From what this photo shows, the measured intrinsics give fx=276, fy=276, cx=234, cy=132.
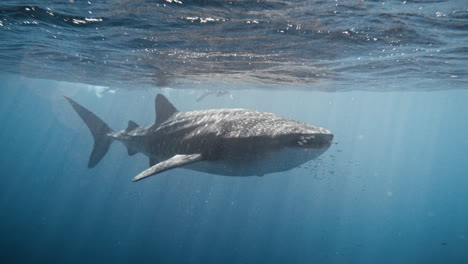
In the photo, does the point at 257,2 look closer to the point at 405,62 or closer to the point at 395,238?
the point at 405,62

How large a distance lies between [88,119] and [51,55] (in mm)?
7536

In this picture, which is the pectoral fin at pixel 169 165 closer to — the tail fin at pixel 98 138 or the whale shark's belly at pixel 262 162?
the whale shark's belly at pixel 262 162

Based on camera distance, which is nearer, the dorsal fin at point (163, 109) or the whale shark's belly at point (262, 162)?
the whale shark's belly at point (262, 162)

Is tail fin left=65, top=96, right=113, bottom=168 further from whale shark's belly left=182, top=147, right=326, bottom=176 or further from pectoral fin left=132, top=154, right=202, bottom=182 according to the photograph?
pectoral fin left=132, top=154, right=202, bottom=182

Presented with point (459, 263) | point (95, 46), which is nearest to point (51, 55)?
point (95, 46)

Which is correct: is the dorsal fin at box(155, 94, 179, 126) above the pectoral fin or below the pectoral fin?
above

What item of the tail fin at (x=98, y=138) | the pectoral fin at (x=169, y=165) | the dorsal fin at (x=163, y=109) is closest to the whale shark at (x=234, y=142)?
the pectoral fin at (x=169, y=165)

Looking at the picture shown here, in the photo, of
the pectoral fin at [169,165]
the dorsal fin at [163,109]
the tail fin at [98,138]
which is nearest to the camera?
the pectoral fin at [169,165]

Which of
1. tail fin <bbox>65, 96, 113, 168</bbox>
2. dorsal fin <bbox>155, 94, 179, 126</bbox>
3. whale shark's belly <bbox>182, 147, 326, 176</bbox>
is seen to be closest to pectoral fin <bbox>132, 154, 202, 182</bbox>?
whale shark's belly <bbox>182, 147, 326, 176</bbox>

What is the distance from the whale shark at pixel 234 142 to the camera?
15.3 ft

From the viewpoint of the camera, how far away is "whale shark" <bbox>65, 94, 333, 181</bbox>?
468 centimetres

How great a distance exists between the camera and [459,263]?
114ft

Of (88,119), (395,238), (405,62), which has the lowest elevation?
(395,238)

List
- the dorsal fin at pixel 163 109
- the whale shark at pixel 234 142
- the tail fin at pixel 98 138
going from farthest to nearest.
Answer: the tail fin at pixel 98 138, the dorsal fin at pixel 163 109, the whale shark at pixel 234 142
